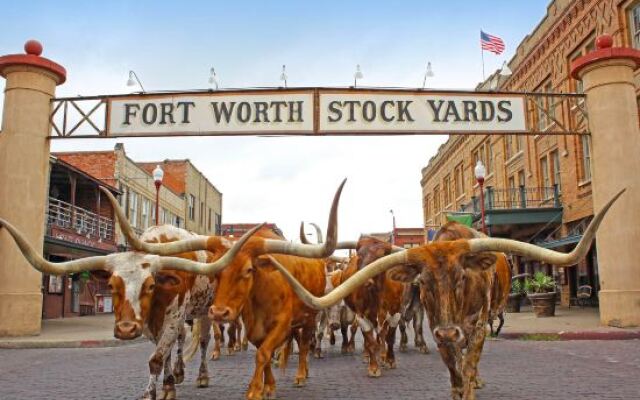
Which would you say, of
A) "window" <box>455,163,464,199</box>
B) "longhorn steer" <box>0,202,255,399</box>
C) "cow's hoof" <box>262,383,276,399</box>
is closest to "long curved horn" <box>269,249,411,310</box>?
"longhorn steer" <box>0,202,255,399</box>

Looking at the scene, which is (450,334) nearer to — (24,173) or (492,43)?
(24,173)

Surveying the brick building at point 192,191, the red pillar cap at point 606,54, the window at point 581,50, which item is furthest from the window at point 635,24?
the brick building at point 192,191

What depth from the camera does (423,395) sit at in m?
6.71

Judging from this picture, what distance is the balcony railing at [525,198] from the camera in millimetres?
26027

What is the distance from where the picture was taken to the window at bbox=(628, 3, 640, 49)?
65.3 feet

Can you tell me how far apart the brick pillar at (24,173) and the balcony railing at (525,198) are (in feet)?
63.7

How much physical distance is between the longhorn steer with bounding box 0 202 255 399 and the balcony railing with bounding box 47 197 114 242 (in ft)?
59.8

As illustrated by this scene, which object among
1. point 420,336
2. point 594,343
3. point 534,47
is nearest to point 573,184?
point 534,47

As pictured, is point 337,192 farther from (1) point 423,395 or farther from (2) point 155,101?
(2) point 155,101

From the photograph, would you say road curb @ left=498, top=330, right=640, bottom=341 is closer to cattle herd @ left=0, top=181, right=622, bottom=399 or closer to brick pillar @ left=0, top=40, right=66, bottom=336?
cattle herd @ left=0, top=181, right=622, bottom=399

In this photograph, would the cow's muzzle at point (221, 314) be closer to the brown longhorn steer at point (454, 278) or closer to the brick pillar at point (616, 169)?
the brown longhorn steer at point (454, 278)

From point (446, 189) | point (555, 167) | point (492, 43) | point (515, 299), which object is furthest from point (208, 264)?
point (446, 189)

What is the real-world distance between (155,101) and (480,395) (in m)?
11.4

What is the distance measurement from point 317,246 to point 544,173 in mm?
24214
